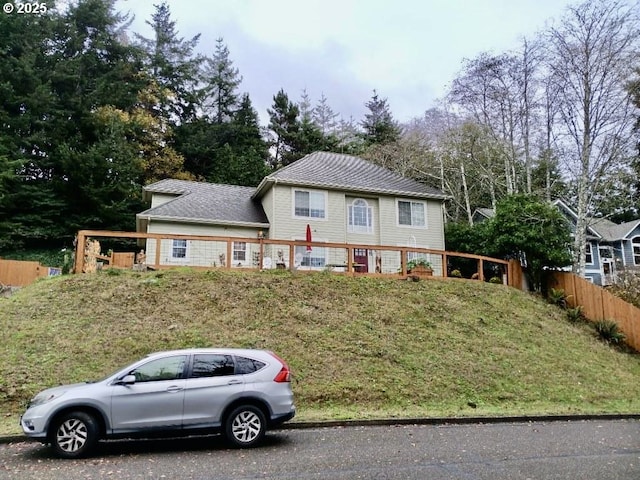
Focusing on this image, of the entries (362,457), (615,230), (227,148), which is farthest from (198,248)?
(615,230)

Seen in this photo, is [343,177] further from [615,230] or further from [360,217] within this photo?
[615,230]

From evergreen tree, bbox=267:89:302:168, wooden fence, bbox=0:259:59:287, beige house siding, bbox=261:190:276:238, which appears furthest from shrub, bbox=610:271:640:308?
evergreen tree, bbox=267:89:302:168

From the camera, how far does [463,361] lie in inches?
464

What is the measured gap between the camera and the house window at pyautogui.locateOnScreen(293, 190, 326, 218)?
20.7 metres

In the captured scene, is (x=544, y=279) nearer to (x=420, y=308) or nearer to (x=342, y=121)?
(x=420, y=308)

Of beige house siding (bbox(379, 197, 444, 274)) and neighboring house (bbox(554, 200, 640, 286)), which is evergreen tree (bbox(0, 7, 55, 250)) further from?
neighboring house (bbox(554, 200, 640, 286))

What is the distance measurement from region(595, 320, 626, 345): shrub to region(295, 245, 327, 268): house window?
1050cm

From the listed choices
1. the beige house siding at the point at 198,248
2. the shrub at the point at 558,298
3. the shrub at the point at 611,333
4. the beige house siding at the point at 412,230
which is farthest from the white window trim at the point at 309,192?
the shrub at the point at 611,333

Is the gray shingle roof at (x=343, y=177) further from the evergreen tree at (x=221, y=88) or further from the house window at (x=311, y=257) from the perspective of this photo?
the evergreen tree at (x=221, y=88)

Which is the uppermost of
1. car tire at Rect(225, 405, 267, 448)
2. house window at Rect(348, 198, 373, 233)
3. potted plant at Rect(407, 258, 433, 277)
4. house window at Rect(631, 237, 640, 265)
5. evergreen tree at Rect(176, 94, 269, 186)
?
evergreen tree at Rect(176, 94, 269, 186)

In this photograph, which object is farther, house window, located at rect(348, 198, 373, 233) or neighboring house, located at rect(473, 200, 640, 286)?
neighboring house, located at rect(473, 200, 640, 286)

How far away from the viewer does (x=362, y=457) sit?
618 cm

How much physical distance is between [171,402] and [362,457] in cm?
273

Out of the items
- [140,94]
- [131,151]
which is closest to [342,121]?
[140,94]
